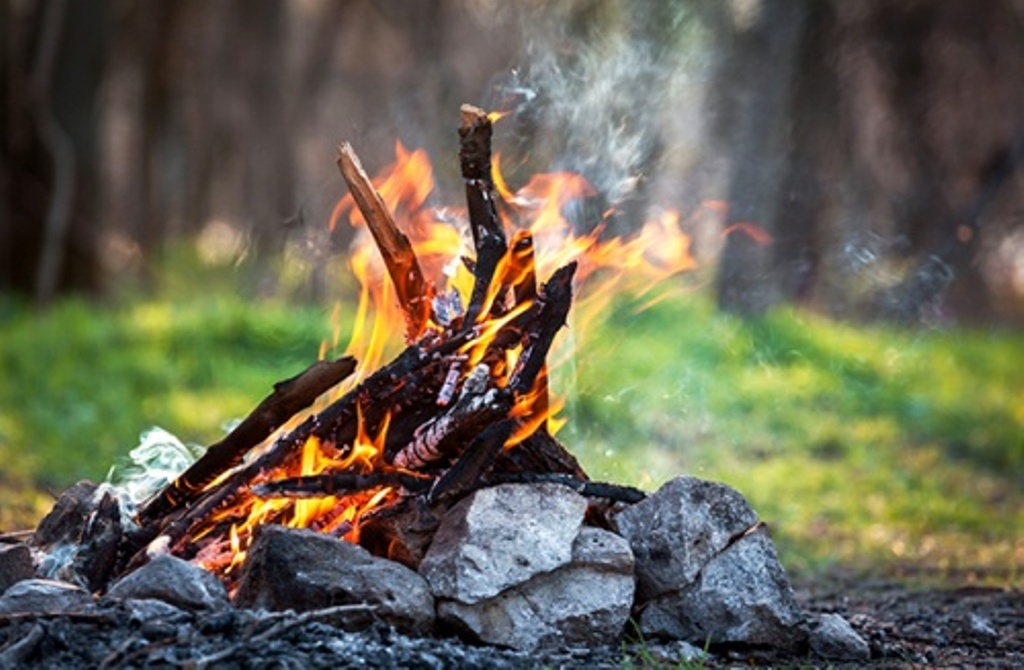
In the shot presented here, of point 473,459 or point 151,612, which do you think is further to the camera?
point 473,459

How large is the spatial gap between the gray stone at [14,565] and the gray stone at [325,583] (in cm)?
82

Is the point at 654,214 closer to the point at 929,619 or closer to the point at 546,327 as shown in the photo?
the point at 929,619

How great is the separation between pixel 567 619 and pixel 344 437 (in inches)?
38.5

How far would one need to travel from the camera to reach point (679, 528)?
17.3 ft

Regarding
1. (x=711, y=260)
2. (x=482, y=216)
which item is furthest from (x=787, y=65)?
(x=482, y=216)

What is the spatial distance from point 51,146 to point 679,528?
13.4m

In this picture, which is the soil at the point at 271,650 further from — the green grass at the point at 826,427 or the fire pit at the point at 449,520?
the green grass at the point at 826,427

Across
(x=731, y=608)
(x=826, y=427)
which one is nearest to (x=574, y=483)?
(x=731, y=608)

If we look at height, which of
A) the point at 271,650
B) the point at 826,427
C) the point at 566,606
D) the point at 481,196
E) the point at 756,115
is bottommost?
the point at 271,650

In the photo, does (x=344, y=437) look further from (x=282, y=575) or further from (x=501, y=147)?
(x=501, y=147)

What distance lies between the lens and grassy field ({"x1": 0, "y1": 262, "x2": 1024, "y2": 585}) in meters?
9.54

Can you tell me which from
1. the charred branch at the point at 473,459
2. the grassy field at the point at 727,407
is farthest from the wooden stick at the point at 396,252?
the grassy field at the point at 727,407

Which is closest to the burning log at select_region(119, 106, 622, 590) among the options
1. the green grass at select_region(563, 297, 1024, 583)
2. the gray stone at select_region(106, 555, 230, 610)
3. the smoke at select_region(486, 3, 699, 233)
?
the gray stone at select_region(106, 555, 230, 610)

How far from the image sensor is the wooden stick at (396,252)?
18.5 feet
